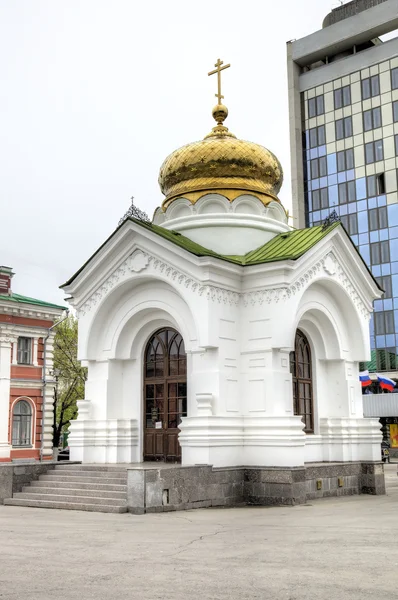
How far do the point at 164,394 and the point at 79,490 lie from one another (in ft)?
10.9

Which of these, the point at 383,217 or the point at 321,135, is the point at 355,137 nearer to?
the point at 321,135

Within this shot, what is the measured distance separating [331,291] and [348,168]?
37.6 meters

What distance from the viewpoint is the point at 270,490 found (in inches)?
553

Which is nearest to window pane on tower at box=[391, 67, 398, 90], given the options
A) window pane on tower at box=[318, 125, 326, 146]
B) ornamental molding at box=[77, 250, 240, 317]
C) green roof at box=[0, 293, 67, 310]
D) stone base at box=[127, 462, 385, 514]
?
window pane on tower at box=[318, 125, 326, 146]

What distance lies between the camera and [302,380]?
1652cm

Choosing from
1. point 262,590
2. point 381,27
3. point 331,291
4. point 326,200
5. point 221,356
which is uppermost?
point 381,27

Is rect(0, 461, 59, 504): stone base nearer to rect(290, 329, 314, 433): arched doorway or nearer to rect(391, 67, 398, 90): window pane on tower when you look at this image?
rect(290, 329, 314, 433): arched doorway

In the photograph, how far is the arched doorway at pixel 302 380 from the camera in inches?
640

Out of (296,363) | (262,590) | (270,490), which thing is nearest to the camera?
(262,590)

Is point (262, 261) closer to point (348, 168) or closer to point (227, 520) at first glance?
point (227, 520)

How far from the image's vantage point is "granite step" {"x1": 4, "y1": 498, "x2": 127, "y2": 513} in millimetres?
12359

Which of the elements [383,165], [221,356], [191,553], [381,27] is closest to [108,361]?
[221,356]

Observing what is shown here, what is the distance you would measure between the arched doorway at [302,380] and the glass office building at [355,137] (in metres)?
31.8

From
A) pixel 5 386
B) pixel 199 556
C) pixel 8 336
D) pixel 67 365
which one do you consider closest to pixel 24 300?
pixel 8 336
